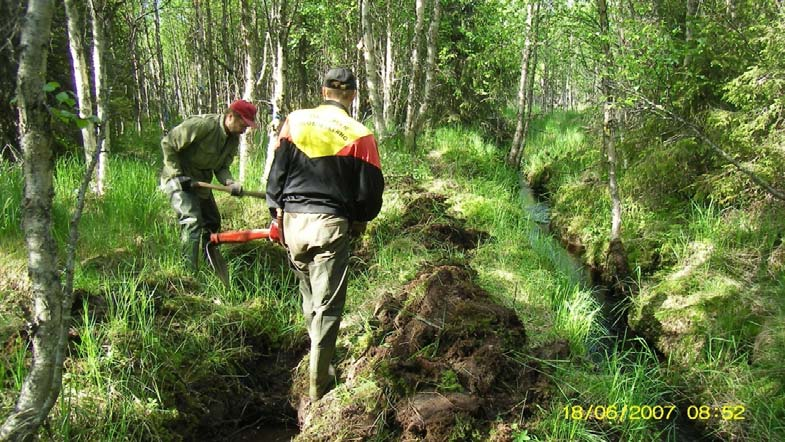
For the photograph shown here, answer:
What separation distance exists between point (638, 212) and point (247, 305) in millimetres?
5656

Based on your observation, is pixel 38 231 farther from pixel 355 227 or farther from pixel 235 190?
pixel 235 190

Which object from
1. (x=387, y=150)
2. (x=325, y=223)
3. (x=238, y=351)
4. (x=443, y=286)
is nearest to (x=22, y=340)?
(x=238, y=351)

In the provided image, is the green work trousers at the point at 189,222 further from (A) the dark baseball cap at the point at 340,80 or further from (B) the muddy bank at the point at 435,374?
(A) the dark baseball cap at the point at 340,80

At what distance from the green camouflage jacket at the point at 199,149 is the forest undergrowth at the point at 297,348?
632 mm

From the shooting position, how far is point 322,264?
329 centimetres

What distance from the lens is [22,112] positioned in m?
1.95

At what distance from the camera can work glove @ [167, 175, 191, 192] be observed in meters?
4.44

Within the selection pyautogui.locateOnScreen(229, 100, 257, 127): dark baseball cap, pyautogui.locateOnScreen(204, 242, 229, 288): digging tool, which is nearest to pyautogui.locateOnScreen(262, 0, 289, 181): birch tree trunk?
pyautogui.locateOnScreen(229, 100, 257, 127): dark baseball cap

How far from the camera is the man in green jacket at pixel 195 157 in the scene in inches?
174

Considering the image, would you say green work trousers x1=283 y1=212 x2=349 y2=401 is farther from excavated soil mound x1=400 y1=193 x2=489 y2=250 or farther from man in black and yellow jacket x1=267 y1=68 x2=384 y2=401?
excavated soil mound x1=400 y1=193 x2=489 y2=250

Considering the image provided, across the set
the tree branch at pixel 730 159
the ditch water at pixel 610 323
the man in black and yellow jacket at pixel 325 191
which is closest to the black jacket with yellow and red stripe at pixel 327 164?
the man in black and yellow jacket at pixel 325 191

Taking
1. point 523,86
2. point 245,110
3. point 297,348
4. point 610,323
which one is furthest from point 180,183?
point 523,86

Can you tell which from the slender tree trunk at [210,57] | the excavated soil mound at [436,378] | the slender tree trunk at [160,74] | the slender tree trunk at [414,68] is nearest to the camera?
the excavated soil mound at [436,378]
